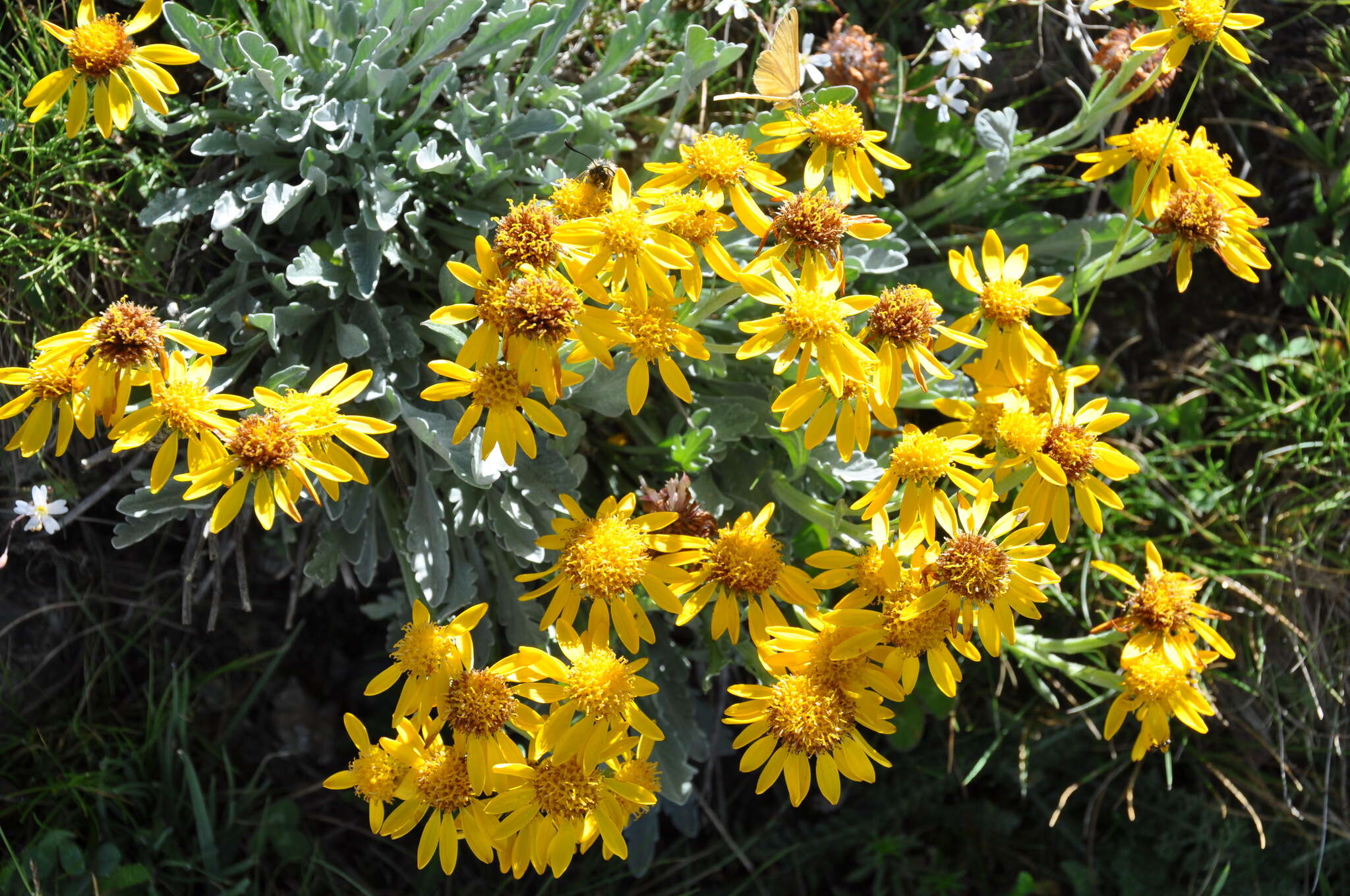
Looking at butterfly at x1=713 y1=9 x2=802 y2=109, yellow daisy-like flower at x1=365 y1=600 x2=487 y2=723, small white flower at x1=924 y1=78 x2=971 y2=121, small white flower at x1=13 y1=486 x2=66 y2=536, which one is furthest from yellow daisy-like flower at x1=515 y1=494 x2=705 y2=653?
small white flower at x1=924 y1=78 x2=971 y2=121

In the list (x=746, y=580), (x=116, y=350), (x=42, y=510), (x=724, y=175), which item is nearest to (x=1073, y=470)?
(x=746, y=580)

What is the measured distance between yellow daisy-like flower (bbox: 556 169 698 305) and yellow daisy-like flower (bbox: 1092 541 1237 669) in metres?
1.15

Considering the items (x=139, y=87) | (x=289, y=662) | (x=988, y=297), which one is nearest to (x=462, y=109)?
(x=139, y=87)

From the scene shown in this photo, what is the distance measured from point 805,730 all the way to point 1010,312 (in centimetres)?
96

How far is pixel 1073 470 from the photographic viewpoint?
7.01ft

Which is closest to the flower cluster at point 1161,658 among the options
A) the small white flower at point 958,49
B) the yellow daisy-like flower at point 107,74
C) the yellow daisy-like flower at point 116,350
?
the small white flower at point 958,49

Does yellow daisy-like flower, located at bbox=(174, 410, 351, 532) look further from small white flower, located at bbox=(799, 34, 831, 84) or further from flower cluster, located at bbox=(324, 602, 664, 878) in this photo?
small white flower, located at bbox=(799, 34, 831, 84)

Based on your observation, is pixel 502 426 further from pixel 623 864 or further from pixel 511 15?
pixel 623 864

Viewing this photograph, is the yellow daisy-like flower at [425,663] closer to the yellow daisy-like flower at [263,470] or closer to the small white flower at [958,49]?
the yellow daisy-like flower at [263,470]

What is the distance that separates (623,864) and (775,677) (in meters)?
1.12

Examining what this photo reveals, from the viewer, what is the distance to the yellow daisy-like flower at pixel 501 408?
1919 millimetres

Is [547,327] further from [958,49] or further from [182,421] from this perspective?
[958,49]

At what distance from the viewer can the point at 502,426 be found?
194 centimetres

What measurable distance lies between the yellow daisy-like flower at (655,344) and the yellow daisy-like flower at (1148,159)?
102 cm
